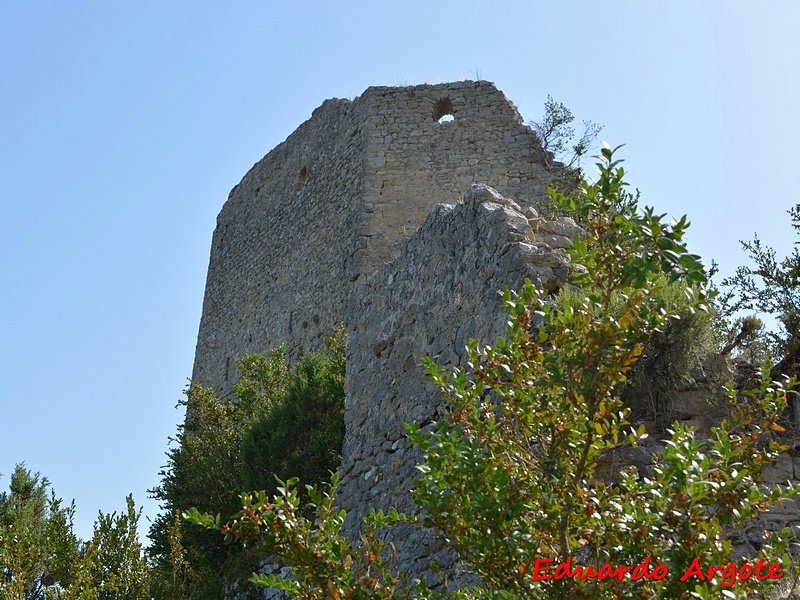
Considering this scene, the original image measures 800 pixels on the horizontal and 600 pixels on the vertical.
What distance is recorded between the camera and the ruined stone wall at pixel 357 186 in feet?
39.3

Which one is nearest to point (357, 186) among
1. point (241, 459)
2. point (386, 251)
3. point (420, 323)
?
point (386, 251)

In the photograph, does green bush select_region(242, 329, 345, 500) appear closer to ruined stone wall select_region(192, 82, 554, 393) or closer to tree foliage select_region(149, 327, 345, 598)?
tree foliage select_region(149, 327, 345, 598)

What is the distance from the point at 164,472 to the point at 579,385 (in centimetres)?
847

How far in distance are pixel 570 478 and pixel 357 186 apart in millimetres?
9756

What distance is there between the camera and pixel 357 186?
12609 mm

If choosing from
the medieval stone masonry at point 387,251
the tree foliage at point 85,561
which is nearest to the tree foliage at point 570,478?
the medieval stone masonry at point 387,251

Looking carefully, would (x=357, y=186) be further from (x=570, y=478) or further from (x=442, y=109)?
(x=570, y=478)

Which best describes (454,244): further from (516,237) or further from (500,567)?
(500,567)

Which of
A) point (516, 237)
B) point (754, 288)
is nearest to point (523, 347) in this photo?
point (516, 237)

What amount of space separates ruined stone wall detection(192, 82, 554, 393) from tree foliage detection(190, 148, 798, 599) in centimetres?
773

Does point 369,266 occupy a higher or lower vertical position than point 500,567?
higher

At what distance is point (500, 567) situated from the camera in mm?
3092

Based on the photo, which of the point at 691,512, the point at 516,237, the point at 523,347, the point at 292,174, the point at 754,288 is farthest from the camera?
the point at 292,174

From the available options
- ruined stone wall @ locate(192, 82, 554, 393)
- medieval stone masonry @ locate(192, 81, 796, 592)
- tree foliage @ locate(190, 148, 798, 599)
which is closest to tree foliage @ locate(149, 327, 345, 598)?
medieval stone masonry @ locate(192, 81, 796, 592)
